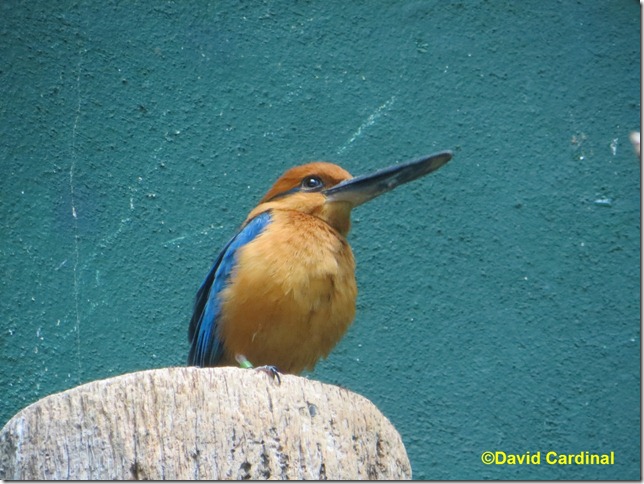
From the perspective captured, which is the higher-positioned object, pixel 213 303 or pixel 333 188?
pixel 333 188

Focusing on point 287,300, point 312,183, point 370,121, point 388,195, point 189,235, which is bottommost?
point 388,195

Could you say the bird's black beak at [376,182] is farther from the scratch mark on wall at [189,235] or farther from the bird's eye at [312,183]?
the scratch mark on wall at [189,235]

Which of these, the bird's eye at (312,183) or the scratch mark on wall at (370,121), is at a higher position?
the bird's eye at (312,183)

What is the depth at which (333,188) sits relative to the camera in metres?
4.76

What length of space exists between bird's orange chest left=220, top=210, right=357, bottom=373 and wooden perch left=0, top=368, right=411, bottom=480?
1.00m

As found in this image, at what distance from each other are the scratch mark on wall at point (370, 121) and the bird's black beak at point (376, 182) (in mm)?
1140

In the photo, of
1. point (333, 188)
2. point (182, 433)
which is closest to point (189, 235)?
point (333, 188)

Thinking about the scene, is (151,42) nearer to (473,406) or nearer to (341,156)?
(341,156)


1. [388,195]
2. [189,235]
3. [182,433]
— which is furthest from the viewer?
[388,195]

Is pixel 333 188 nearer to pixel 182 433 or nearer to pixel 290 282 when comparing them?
pixel 290 282

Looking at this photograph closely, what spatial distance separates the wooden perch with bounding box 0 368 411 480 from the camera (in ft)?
10.2

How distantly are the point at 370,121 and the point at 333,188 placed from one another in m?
1.26

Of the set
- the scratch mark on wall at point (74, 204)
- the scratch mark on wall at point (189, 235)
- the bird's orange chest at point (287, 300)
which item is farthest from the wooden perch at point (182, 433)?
the scratch mark on wall at point (189, 235)

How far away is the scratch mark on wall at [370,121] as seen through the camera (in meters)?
5.89
